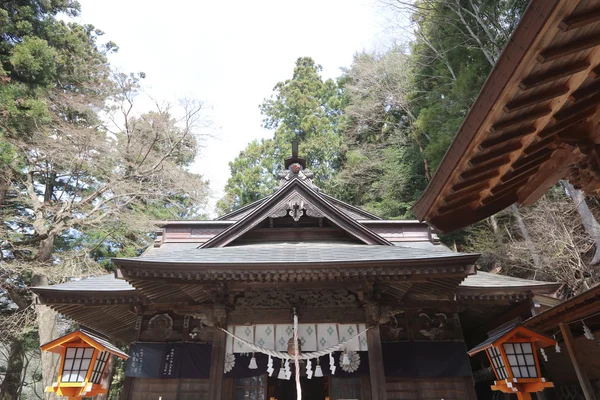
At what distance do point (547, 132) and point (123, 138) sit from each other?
18.5 metres

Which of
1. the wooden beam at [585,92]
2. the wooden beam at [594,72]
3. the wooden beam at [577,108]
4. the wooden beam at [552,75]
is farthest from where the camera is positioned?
the wooden beam at [577,108]

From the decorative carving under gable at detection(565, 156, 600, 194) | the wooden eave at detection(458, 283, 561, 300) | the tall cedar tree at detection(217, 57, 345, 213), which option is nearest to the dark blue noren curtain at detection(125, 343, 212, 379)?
the wooden eave at detection(458, 283, 561, 300)

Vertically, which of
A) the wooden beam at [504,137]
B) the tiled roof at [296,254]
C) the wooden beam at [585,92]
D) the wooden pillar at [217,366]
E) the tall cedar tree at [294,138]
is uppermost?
the tall cedar tree at [294,138]

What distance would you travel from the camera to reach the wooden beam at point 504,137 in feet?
10.5

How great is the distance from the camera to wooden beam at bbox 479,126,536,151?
3209mm

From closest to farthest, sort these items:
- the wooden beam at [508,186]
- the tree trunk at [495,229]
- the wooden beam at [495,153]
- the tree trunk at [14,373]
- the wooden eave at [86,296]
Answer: the wooden beam at [495,153] < the wooden beam at [508,186] < the wooden eave at [86,296] < the tree trunk at [495,229] < the tree trunk at [14,373]

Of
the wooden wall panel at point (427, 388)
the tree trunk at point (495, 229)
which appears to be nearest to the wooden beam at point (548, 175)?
the wooden wall panel at point (427, 388)

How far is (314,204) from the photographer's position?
8.59m

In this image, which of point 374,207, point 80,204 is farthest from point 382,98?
point 80,204

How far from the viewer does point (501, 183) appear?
4.11 metres

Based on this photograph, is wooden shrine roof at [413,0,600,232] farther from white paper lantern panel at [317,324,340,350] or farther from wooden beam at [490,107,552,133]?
white paper lantern panel at [317,324,340,350]

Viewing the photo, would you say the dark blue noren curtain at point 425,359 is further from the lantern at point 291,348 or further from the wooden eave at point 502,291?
the lantern at point 291,348

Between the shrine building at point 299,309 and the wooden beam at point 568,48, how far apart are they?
403 cm

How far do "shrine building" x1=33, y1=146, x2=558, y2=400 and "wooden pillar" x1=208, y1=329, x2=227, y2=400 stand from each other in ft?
0.06
